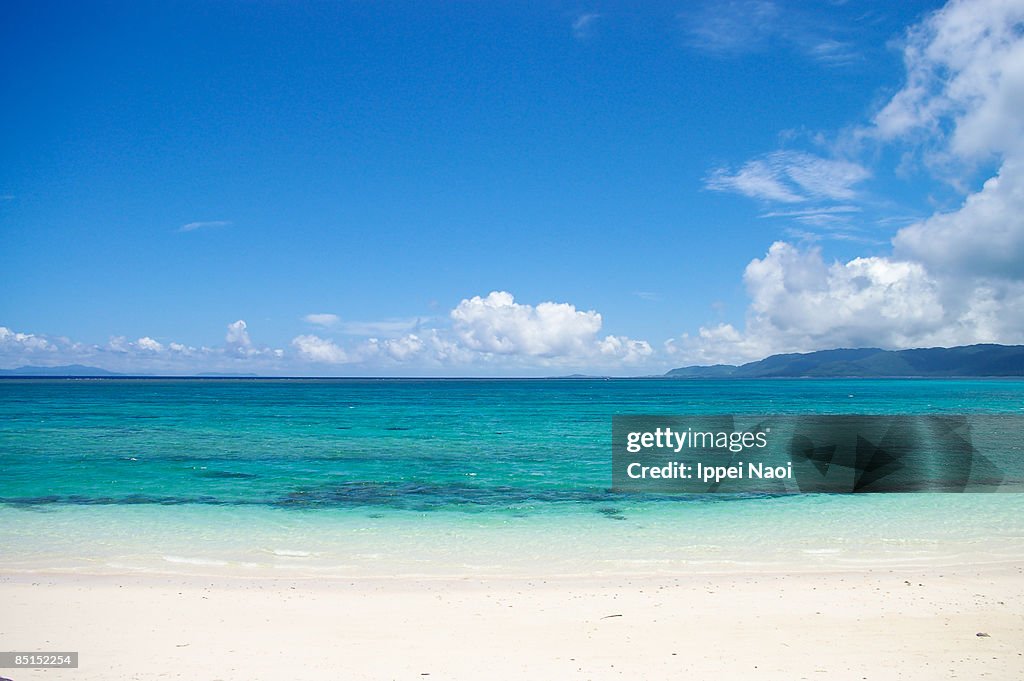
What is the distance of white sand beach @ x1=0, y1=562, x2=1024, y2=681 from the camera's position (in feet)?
22.5

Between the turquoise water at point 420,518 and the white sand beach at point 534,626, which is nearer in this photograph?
the white sand beach at point 534,626

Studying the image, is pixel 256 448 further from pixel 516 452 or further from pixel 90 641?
pixel 90 641

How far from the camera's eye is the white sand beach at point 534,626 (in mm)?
6863

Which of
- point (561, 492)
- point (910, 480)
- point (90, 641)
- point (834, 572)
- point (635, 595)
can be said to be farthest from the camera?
point (910, 480)

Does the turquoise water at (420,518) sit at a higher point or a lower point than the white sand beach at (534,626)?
lower

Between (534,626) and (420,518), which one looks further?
(420,518)

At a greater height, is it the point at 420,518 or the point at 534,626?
the point at 534,626

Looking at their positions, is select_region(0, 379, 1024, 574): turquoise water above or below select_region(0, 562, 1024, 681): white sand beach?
below

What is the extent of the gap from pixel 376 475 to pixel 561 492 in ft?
24.2

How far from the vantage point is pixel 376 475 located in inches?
916

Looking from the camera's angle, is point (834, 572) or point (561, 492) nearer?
point (834, 572)

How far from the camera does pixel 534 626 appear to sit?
327 inches

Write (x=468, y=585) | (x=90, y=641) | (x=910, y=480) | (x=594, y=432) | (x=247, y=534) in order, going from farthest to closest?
(x=594, y=432)
(x=910, y=480)
(x=247, y=534)
(x=468, y=585)
(x=90, y=641)

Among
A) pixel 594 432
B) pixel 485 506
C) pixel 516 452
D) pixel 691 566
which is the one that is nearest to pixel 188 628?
pixel 691 566
